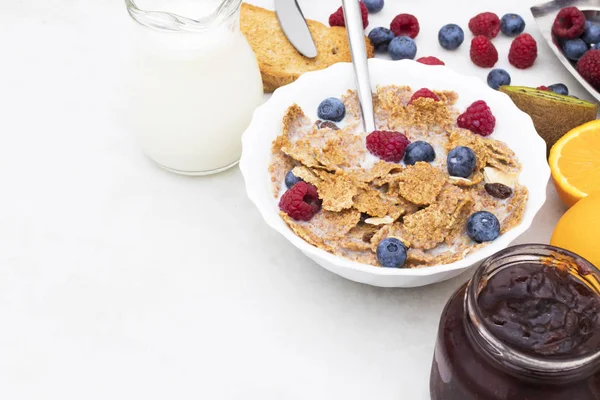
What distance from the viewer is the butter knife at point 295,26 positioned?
1487mm

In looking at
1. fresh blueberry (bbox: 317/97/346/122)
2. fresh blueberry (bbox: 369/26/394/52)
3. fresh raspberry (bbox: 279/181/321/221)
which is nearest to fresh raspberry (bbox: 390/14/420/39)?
fresh blueberry (bbox: 369/26/394/52)

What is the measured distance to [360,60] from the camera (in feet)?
4.17

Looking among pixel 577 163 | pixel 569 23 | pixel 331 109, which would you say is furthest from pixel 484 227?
pixel 569 23

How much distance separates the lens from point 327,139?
1.22 metres

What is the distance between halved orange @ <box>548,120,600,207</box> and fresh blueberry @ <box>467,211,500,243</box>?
18 centimetres

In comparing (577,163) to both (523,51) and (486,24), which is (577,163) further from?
(486,24)

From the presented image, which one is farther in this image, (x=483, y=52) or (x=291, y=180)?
(x=483, y=52)

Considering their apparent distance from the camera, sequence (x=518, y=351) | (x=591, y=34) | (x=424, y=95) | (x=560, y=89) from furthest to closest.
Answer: (x=591, y=34)
(x=560, y=89)
(x=424, y=95)
(x=518, y=351)

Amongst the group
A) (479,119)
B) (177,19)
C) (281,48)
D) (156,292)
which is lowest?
(156,292)


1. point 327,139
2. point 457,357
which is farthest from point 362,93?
point 457,357

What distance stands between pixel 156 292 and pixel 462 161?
53 centimetres

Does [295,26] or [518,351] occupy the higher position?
[518,351]

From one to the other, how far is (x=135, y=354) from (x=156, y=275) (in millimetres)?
145

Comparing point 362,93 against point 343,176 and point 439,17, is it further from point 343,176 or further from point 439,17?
point 439,17
